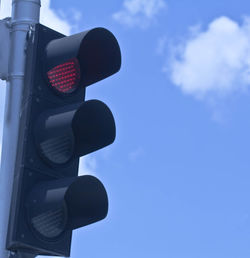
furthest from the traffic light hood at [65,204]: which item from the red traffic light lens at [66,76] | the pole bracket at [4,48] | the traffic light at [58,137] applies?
the pole bracket at [4,48]

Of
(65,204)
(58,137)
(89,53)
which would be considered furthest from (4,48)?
(65,204)

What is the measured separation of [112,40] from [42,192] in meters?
1.06

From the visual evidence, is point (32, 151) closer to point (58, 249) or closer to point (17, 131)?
point (17, 131)

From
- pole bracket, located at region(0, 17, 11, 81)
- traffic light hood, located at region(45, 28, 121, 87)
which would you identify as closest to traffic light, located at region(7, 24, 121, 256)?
traffic light hood, located at region(45, 28, 121, 87)

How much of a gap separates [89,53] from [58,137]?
595 millimetres

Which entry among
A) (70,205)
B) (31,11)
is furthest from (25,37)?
(70,205)

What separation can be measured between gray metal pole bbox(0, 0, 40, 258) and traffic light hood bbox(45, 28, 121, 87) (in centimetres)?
18

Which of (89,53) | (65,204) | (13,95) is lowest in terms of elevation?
(65,204)

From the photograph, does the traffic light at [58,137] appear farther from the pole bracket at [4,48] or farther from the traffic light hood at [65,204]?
the pole bracket at [4,48]

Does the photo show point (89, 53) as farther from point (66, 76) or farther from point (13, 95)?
point (13, 95)

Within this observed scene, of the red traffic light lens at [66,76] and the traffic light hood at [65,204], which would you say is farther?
the red traffic light lens at [66,76]

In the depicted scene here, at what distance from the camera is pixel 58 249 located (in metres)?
3.96

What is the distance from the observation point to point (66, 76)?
14.1 ft

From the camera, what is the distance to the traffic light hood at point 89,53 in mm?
4123
